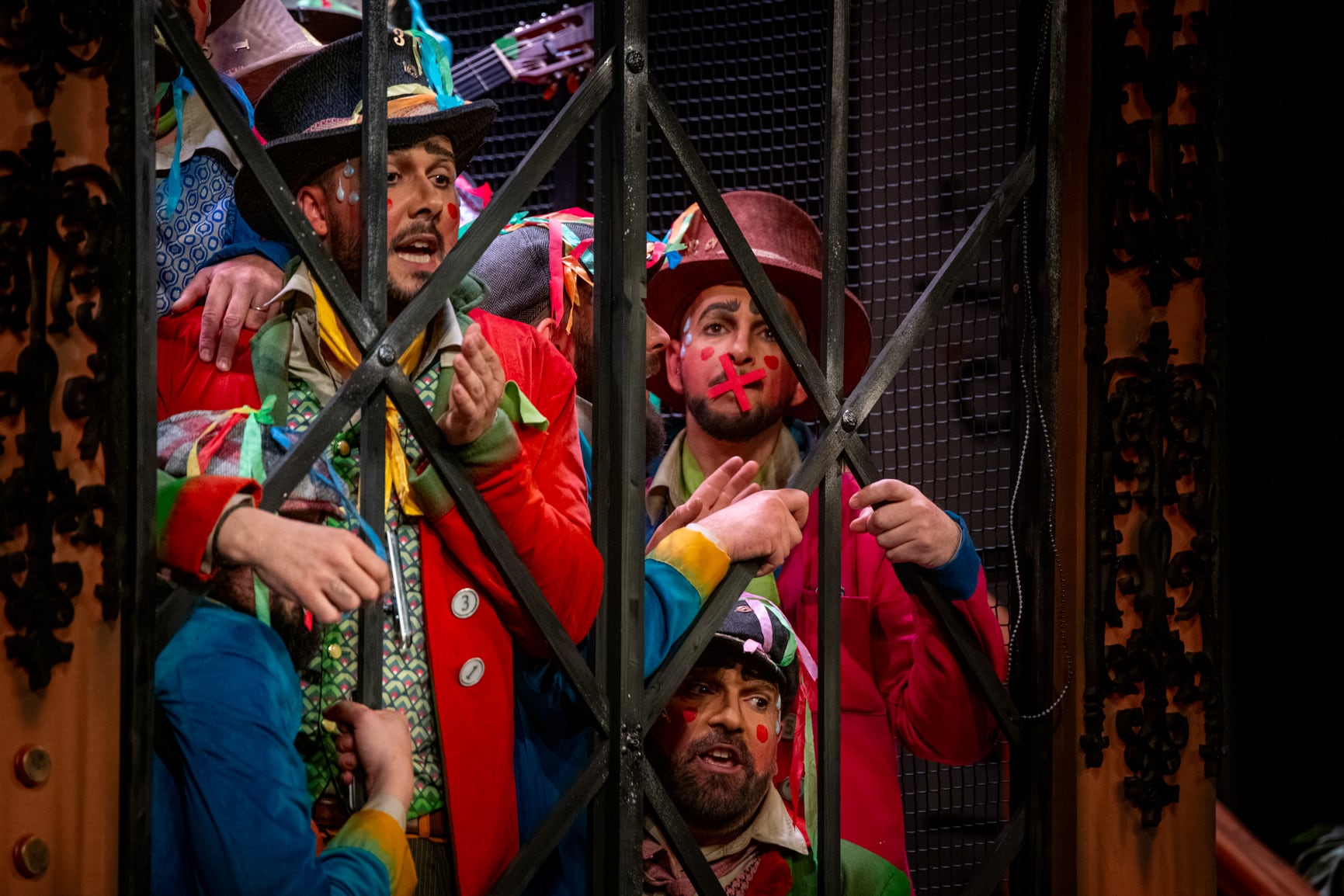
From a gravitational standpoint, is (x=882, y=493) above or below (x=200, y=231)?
below

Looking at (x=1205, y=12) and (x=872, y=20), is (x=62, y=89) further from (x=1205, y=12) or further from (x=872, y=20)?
(x=1205, y=12)

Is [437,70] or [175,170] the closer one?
[175,170]

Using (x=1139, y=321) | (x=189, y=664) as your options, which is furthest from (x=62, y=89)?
(x=1139, y=321)

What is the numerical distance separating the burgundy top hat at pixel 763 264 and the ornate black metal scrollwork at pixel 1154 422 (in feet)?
1.95

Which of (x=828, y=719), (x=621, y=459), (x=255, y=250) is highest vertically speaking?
(x=255, y=250)

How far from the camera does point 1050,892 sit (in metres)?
2.50

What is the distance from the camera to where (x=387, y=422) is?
2.14 metres

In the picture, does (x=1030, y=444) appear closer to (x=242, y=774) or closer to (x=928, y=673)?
(x=928, y=673)

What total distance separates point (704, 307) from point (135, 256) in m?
1.31

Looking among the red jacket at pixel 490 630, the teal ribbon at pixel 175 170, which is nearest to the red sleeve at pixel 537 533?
the red jacket at pixel 490 630

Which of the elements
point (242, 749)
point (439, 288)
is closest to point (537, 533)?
point (439, 288)

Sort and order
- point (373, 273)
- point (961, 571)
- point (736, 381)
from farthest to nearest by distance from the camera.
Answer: point (736, 381) < point (961, 571) < point (373, 273)

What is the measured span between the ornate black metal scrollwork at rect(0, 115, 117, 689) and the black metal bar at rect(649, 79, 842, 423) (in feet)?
2.65

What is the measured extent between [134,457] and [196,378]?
420 mm
